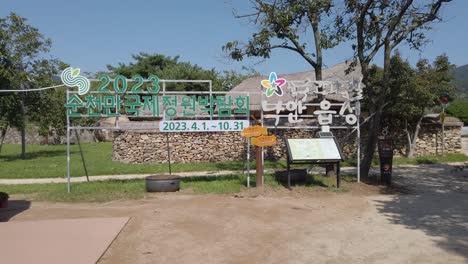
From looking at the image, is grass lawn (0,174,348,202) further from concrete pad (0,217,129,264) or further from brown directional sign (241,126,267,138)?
concrete pad (0,217,129,264)

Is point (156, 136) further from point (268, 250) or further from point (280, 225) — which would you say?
point (268, 250)

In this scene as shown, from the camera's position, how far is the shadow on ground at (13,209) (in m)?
8.34

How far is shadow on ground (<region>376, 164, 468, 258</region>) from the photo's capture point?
22.3ft

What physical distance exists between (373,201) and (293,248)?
14.7ft

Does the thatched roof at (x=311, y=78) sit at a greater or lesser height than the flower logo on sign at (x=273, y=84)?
greater

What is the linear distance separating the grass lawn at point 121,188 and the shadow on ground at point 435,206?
1853 millimetres

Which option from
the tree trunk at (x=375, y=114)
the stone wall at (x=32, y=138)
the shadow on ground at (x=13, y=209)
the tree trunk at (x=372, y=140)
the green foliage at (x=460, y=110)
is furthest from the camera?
the stone wall at (x=32, y=138)

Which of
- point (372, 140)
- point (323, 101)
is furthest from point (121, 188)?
point (372, 140)

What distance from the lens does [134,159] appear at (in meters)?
18.5

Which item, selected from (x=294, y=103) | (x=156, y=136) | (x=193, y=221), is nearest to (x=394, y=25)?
(x=294, y=103)

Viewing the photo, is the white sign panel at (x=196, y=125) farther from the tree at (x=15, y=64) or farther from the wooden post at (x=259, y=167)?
the tree at (x=15, y=64)

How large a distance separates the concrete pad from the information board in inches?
204

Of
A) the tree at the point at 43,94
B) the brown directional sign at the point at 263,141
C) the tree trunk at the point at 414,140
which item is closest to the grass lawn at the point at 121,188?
the brown directional sign at the point at 263,141

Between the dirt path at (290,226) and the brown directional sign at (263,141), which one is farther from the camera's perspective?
the brown directional sign at (263,141)
